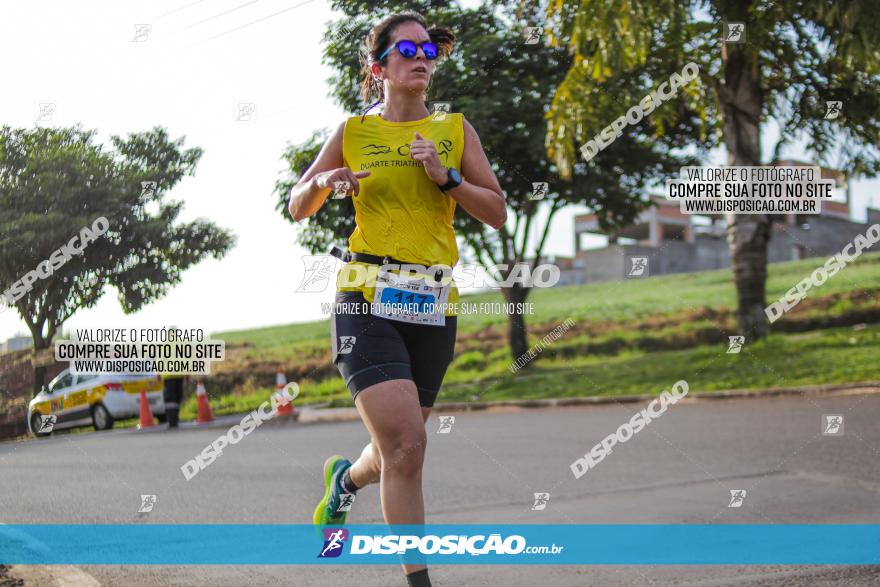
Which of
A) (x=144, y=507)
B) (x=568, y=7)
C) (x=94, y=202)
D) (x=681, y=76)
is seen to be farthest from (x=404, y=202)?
(x=681, y=76)

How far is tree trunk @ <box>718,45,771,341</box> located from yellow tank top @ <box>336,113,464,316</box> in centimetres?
1222

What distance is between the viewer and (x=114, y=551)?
4852 mm

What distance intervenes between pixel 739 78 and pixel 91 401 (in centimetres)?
1085

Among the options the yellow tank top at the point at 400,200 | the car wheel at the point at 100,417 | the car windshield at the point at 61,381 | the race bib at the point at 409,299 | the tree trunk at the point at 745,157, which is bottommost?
the car wheel at the point at 100,417

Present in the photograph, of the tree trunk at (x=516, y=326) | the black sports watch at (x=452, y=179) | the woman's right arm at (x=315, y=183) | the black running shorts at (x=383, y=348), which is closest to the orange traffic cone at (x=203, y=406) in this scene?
the tree trunk at (x=516, y=326)

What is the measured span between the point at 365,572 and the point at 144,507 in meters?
2.66

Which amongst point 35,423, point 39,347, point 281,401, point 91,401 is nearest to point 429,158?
point 39,347

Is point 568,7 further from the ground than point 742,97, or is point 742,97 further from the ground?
point 568,7

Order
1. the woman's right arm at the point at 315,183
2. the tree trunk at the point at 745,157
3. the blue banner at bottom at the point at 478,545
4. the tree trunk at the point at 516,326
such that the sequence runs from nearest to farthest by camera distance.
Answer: the woman's right arm at the point at 315,183 → the blue banner at bottom at the point at 478,545 → the tree trunk at the point at 745,157 → the tree trunk at the point at 516,326

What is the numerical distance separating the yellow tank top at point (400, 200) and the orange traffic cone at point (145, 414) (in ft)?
34.7

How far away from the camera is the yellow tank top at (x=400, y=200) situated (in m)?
3.35

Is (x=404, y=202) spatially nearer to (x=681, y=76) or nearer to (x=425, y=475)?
(x=425, y=475)

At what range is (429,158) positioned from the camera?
317cm

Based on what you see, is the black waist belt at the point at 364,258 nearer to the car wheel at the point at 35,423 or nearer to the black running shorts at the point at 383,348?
the black running shorts at the point at 383,348
